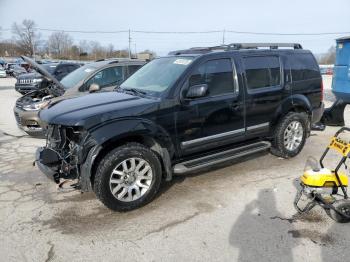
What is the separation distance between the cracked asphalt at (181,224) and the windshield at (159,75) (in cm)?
145

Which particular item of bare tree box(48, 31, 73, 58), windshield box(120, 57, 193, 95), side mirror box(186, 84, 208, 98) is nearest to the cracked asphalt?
side mirror box(186, 84, 208, 98)

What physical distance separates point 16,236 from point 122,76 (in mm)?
4882

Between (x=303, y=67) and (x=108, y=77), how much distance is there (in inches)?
164

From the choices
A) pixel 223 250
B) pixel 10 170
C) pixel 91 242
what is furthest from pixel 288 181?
pixel 10 170

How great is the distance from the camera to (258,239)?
330cm

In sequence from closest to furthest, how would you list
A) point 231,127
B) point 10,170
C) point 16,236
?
point 16,236, point 231,127, point 10,170

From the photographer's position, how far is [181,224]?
364 centimetres

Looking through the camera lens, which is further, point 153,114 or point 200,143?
point 200,143

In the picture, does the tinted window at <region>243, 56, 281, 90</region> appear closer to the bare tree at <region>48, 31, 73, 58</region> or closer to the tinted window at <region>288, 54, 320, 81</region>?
the tinted window at <region>288, 54, 320, 81</region>

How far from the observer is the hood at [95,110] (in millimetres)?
3677

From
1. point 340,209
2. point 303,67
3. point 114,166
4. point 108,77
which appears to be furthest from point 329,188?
point 108,77

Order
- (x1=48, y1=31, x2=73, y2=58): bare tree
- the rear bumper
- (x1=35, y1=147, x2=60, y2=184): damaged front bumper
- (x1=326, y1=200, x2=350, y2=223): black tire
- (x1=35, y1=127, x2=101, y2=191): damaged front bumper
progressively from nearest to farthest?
(x1=326, y1=200, x2=350, y2=223): black tire, (x1=35, y1=127, x2=101, y2=191): damaged front bumper, (x1=35, y1=147, x2=60, y2=184): damaged front bumper, the rear bumper, (x1=48, y1=31, x2=73, y2=58): bare tree

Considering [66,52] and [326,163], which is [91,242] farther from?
[66,52]

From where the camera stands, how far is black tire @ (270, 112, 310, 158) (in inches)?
216
